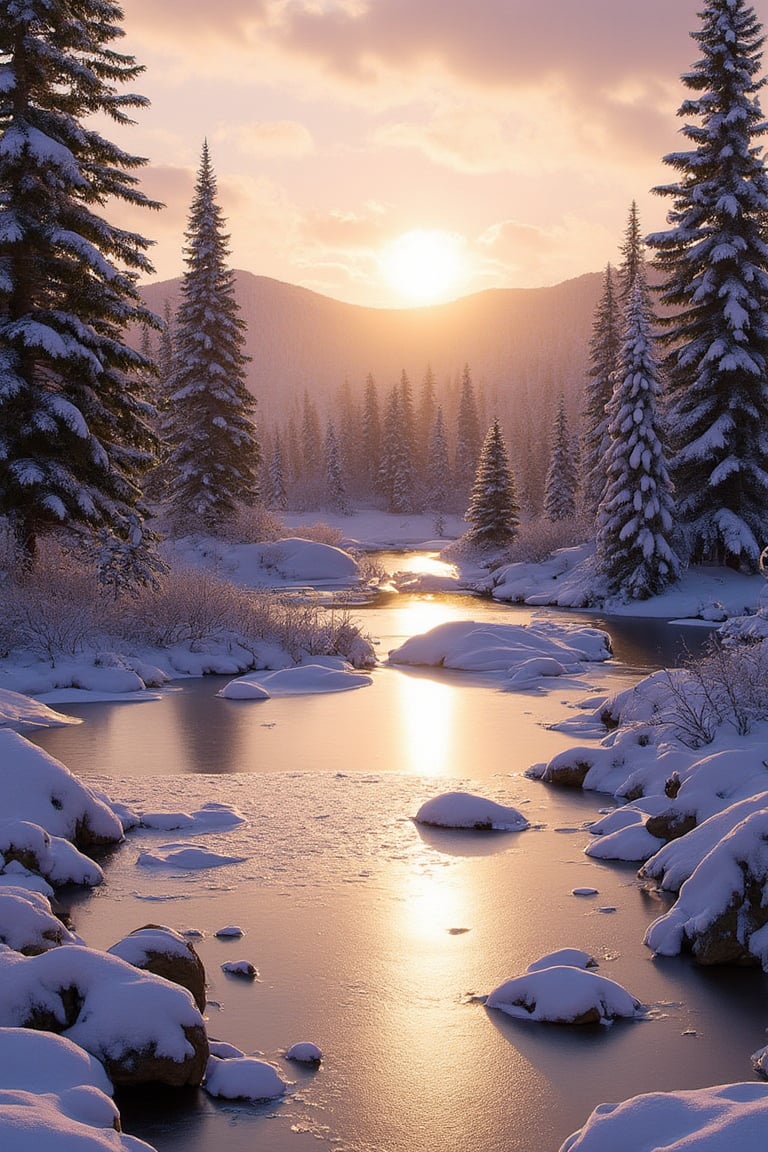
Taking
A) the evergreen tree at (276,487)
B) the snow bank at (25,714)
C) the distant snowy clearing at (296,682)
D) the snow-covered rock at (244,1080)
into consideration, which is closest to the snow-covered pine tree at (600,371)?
the distant snowy clearing at (296,682)

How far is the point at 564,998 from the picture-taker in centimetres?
661

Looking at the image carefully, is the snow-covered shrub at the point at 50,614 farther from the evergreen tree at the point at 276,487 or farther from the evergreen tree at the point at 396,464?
the evergreen tree at the point at 396,464

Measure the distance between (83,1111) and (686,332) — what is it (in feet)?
97.8

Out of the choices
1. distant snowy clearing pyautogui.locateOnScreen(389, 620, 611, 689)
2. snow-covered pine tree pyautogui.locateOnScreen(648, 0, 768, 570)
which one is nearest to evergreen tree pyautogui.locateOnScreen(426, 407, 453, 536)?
snow-covered pine tree pyautogui.locateOnScreen(648, 0, 768, 570)

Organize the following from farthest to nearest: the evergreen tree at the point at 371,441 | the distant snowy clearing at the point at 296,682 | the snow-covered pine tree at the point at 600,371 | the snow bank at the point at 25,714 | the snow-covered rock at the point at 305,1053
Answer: the evergreen tree at the point at 371,441
the snow-covered pine tree at the point at 600,371
the distant snowy clearing at the point at 296,682
the snow bank at the point at 25,714
the snow-covered rock at the point at 305,1053

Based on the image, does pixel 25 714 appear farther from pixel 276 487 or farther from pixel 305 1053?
pixel 276 487

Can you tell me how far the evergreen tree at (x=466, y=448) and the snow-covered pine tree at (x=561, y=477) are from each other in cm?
2784

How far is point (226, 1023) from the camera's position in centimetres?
643

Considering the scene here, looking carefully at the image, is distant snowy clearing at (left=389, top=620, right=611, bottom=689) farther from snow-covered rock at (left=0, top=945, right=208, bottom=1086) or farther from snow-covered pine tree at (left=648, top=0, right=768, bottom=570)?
snow-covered rock at (left=0, top=945, right=208, bottom=1086)

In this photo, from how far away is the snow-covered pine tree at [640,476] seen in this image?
2989 cm

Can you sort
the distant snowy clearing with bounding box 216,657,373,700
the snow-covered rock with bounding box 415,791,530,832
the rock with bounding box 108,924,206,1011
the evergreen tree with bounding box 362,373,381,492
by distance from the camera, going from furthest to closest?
the evergreen tree with bounding box 362,373,381,492 < the distant snowy clearing with bounding box 216,657,373,700 < the snow-covered rock with bounding box 415,791,530,832 < the rock with bounding box 108,924,206,1011

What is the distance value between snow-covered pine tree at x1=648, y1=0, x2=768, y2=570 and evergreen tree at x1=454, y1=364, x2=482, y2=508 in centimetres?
5275

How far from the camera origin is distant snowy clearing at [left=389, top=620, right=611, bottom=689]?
20805 mm

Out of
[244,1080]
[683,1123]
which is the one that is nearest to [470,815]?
[244,1080]
